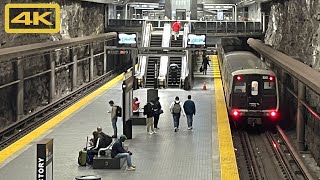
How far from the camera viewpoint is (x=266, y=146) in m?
20.1

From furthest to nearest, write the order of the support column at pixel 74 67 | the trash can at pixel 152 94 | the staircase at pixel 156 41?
the staircase at pixel 156 41 → the support column at pixel 74 67 → the trash can at pixel 152 94

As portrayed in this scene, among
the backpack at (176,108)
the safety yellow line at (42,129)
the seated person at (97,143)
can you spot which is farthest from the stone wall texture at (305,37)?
the safety yellow line at (42,129)

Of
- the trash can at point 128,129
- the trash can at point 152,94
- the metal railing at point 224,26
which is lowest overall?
the trash can at point 128,129

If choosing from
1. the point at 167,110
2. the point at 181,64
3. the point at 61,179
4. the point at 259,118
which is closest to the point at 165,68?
the point at 181,64

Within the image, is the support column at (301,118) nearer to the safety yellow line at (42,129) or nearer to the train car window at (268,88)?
the train car window at (268,88)

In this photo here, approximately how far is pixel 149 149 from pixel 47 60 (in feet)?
38.1

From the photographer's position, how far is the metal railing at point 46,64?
20.0 metres

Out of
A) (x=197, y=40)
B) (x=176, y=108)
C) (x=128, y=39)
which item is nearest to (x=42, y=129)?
(x=176, y=108)

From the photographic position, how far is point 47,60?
2600 cm

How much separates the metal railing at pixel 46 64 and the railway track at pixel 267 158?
7869 mm

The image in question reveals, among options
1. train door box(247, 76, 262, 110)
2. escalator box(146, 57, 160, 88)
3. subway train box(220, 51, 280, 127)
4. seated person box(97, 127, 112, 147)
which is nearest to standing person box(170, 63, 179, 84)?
escalator box(146, 57, 160, 88)

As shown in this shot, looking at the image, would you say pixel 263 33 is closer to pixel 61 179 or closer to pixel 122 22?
pixel 122 22

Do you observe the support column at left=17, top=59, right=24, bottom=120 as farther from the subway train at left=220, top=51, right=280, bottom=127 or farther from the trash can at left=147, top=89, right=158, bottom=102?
the subway train at left=220, top=51, right=280, bottom=127

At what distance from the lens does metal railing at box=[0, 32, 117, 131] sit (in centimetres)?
2005
